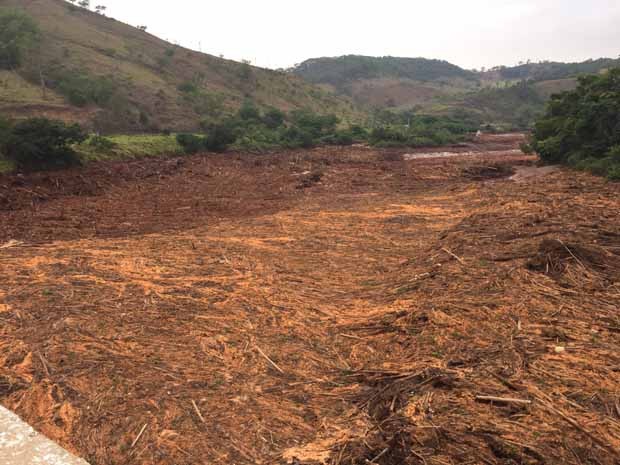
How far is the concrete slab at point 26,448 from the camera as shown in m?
3.05

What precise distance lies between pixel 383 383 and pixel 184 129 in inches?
1348

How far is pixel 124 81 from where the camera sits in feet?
127

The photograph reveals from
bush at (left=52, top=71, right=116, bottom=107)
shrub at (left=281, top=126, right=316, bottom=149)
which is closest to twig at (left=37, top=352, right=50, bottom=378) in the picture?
shrub at (left=281, top=126, right=316, bottom=149)

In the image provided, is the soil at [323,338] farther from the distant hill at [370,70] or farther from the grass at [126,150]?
the distant hill at [370,70]

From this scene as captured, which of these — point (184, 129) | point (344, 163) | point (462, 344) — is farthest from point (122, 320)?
point (184, 129)

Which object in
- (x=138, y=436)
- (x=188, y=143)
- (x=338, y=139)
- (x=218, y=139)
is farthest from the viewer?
(x=338, y=139)

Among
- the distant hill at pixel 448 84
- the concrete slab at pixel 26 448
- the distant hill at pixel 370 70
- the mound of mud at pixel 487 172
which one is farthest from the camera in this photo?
the distant hill at pixel 370 70

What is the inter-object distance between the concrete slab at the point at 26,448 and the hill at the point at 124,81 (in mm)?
26963

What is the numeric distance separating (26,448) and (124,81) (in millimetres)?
40755

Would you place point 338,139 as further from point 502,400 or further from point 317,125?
point 502,400

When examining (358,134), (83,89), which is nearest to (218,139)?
(83,89)

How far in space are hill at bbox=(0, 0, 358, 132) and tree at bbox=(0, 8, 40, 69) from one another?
2.32ft

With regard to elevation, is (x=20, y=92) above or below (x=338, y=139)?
above

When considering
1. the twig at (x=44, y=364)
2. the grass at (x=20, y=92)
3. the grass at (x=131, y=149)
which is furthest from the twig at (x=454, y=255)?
the grass at (x=20, y=92)
